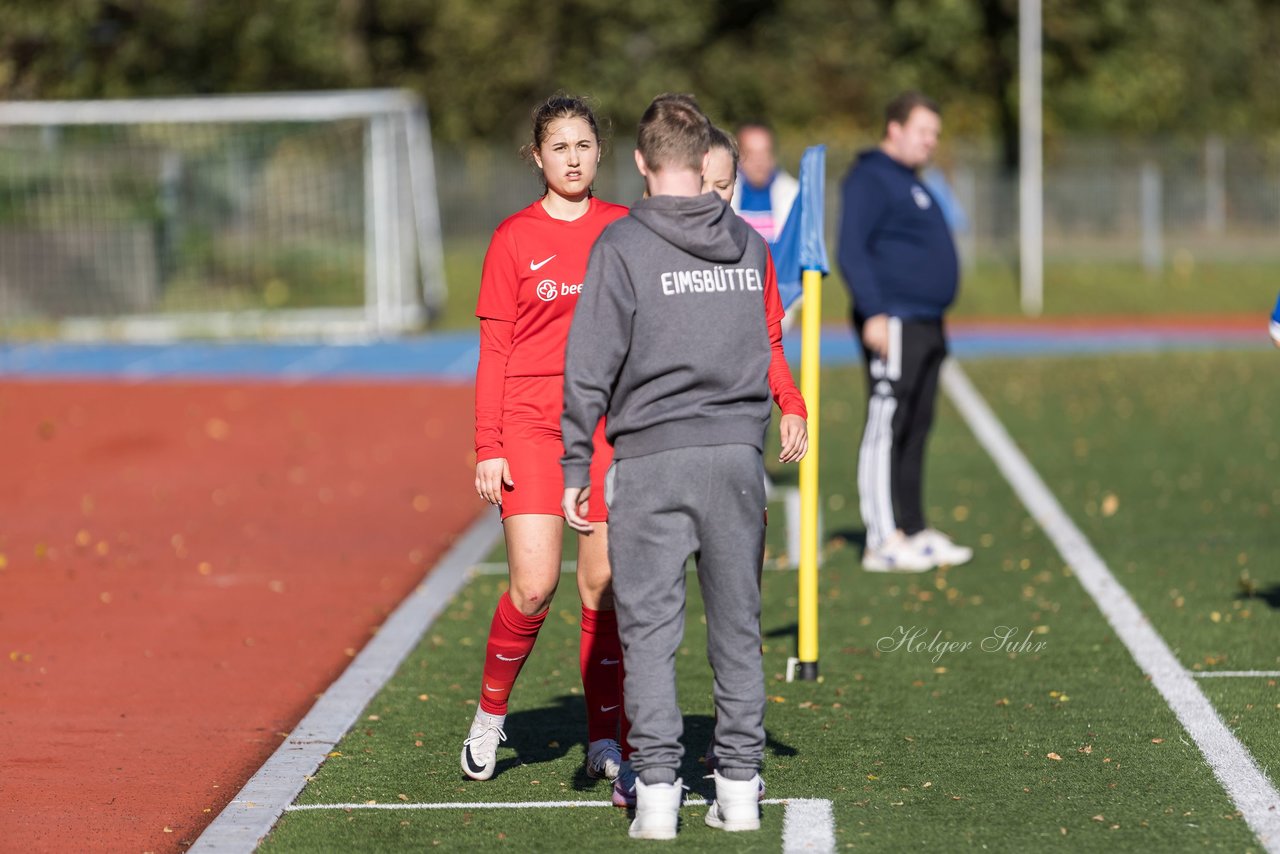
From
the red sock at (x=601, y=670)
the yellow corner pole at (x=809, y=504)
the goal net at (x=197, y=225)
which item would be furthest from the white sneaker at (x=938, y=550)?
the goal net at (x=197, y=225)

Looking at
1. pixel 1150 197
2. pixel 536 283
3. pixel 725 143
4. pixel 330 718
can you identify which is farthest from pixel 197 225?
pixel 536 283

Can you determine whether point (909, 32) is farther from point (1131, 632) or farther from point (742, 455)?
point (742, 455)

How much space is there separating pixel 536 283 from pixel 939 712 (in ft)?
7.07

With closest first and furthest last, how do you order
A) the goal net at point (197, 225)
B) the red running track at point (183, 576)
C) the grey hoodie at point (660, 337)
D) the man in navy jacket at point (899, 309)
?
the grey hoodie at point (660, 337)
the red running track at point (183, 576)
the man in navy jacket at point (899, 309)
the goal net at point (197, 225)

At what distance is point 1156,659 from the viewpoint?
6.96m

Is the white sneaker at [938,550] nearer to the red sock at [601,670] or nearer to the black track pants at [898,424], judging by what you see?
the black track pants at [898,424]

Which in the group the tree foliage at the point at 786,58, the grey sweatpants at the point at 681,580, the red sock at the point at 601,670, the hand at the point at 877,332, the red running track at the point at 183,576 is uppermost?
the tree foliage at the point at 786,58

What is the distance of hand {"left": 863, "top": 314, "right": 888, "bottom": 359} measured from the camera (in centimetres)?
853

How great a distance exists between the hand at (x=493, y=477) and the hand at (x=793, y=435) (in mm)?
800

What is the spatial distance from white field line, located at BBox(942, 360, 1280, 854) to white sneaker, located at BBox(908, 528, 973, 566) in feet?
1.68

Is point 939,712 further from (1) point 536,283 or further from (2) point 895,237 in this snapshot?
(2) point 895,237

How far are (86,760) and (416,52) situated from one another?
37269 millimetres

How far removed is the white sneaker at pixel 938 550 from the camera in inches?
356

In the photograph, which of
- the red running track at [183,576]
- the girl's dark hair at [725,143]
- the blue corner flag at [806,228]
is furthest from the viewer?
the blue corner flag at [806,228]
